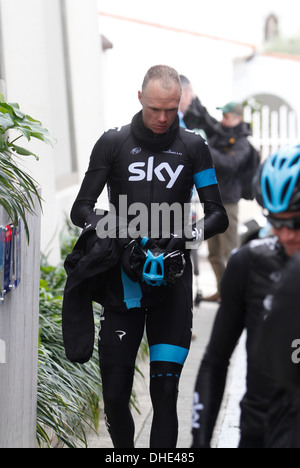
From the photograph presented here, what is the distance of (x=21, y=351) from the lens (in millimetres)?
4414

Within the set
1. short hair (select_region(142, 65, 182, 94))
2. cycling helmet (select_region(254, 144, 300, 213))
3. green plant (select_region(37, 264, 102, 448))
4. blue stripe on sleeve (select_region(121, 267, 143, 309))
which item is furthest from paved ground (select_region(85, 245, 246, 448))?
cycling helmet (select_region(254, 144, 300, 213))

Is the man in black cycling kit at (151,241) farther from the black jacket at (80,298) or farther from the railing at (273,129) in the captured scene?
the railing at (273,129)

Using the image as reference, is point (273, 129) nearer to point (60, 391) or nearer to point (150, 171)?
point (60, 391)

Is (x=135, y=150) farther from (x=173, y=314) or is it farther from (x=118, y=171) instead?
(x=173, y=314)

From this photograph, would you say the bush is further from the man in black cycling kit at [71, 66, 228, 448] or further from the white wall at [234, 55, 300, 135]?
the white wall at [234, 55, 300, 135]

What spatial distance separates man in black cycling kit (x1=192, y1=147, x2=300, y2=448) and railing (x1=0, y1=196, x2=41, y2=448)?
1.47 metres

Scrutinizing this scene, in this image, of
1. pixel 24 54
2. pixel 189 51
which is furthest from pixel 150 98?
pixel 189 51

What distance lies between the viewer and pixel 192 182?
4.56 meters

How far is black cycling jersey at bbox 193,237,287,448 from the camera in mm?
2869

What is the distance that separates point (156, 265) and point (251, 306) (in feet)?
4.20

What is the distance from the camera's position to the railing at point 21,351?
4.20m

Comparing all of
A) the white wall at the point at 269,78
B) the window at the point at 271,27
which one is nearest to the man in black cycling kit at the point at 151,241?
the white wall at the point at 269,78

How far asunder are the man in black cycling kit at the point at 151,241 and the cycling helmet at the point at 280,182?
1.32 metres

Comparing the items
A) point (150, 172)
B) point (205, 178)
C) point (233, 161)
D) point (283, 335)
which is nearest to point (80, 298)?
point (150, 172)
